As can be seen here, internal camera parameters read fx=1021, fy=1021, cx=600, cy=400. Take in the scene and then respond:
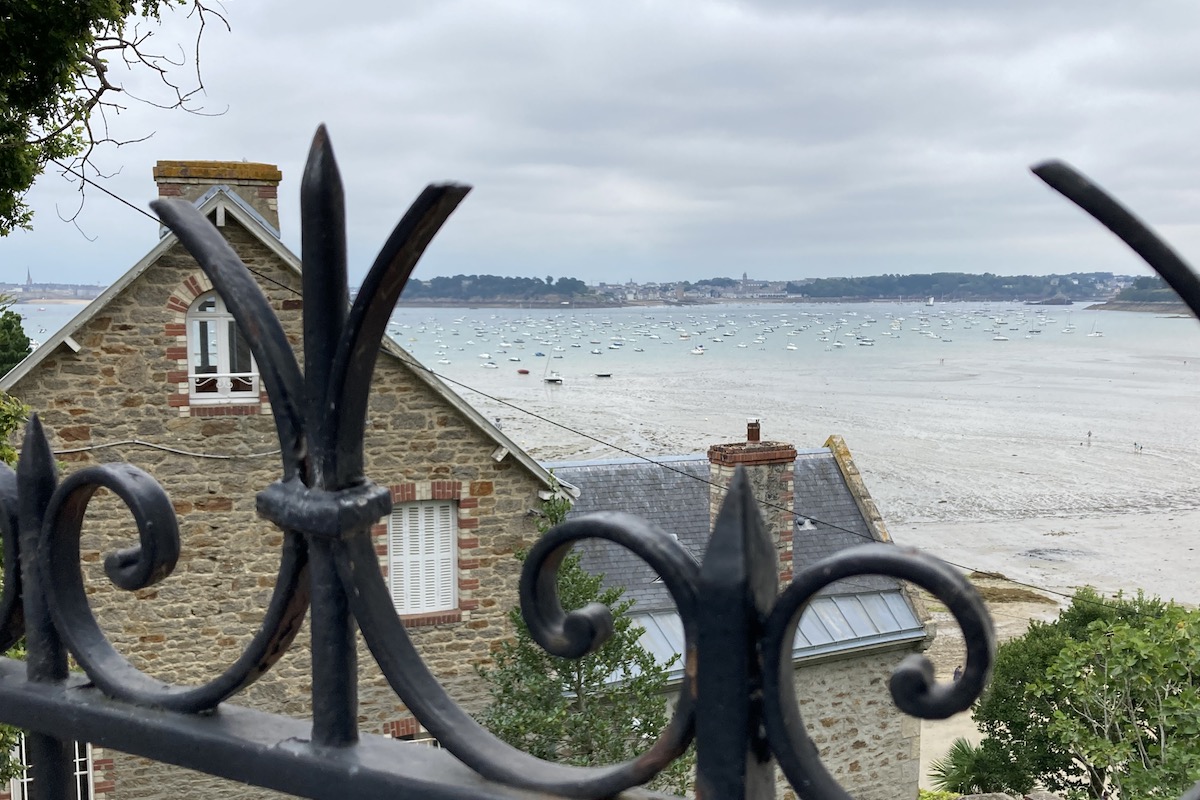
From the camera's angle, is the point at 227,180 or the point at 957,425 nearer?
the point at 227,180

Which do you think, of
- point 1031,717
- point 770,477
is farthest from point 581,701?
point 1031,717

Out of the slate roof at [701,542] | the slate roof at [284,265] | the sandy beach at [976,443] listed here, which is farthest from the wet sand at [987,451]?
the slate roof at [284,265]

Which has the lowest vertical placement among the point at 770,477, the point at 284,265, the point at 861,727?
the point at 861,727

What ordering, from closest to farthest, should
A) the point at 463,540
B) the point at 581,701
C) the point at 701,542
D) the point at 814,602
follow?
the point at 581,701
the point at 463,540
the point at 814,602
the point at 701,542

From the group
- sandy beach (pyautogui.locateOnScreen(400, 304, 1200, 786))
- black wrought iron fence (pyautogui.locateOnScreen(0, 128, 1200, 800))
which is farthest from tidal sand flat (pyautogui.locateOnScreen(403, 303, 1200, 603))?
black wrought iron fence (pyautogui.locateOnScreen(0, 128, 1200, 800))

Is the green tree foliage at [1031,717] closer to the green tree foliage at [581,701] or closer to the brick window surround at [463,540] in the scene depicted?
the green tree foliage at [581,701]

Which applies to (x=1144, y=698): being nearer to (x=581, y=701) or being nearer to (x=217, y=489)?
(x=581, y=701)

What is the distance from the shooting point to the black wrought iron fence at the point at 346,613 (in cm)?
93

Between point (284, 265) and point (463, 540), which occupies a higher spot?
point (284, 265)

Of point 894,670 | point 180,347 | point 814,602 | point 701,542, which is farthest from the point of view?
point 701,542

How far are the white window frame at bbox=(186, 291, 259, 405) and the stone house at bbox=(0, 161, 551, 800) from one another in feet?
0.06

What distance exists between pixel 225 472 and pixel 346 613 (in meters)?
10.3

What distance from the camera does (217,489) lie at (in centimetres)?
1075

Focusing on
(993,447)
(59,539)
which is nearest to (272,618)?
(59,539)
